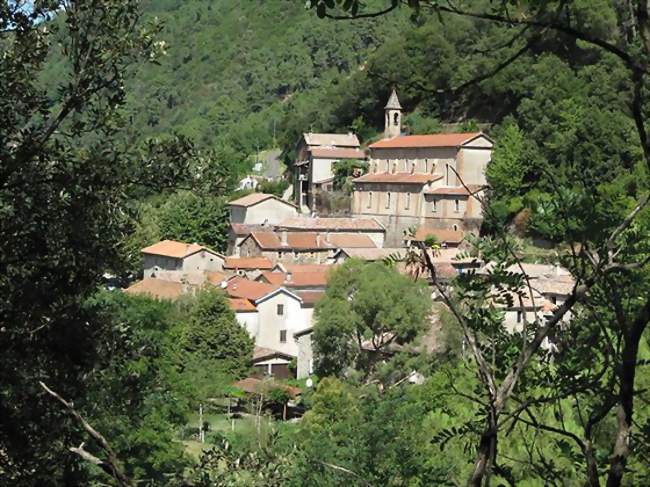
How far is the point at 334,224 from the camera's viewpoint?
5275 cm

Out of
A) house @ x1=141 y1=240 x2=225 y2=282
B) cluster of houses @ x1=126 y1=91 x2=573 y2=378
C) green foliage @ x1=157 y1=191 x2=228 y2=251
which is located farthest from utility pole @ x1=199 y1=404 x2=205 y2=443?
green foliage @ x1=157 y1=191 x2=228 y2=251

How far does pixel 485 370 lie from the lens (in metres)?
3.00

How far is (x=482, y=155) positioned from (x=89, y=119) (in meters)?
45.4

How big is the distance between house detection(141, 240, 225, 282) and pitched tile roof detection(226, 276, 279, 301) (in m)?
5.93

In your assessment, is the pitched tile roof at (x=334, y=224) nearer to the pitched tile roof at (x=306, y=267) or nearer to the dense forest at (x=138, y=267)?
the pitched tile roof at (x=306, y=267)

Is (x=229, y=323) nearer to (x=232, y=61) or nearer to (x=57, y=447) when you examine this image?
(x=57, y=447)

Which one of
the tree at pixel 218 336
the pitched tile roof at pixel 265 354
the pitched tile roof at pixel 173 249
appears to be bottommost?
the pitched tile roof at pixel 265 354

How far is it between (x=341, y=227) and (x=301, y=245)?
2762 mm

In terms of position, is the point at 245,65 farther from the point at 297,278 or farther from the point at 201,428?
the point at 201,428

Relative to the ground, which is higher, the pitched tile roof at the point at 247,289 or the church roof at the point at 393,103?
the church roof at the point at 393,103

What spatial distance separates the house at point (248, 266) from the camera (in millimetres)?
48094

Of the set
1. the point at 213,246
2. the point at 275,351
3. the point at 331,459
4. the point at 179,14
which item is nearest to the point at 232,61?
the point at 179,14

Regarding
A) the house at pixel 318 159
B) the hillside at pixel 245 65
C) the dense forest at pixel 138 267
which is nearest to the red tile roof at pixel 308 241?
the house at pixel 318 159

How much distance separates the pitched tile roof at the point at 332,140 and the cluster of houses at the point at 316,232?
133 millimetres
